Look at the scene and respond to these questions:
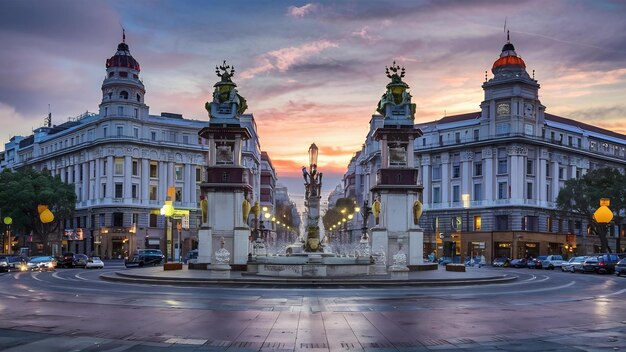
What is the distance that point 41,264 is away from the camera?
62375 millimetres

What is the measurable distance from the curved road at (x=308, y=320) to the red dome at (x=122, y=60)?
7463 centimetres

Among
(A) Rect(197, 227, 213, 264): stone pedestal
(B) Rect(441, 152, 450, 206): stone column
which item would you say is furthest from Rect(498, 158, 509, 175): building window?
(A) Rect(197, 227, 213, 264): stone pedestal

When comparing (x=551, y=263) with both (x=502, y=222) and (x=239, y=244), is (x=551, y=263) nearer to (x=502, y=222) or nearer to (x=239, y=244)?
(x=502, y=222)

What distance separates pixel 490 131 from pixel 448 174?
33.6 ft

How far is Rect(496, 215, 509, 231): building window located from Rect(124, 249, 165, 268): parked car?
4911 centimetres

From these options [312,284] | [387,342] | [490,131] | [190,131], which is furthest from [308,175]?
[190,131]

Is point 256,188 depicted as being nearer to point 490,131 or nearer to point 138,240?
point 138,240

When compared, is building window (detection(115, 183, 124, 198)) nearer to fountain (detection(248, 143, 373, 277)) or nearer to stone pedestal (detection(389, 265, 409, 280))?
fountain (detection(248, 143, 373, 277))

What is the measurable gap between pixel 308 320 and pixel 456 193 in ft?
278

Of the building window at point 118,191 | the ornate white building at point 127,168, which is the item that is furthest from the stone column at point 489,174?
the building window at point 118,191

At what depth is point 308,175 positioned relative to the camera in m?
51.8

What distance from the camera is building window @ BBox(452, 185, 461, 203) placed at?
100m

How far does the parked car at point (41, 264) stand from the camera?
61656mm

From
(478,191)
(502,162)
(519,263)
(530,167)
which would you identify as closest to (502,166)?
(502,162)
